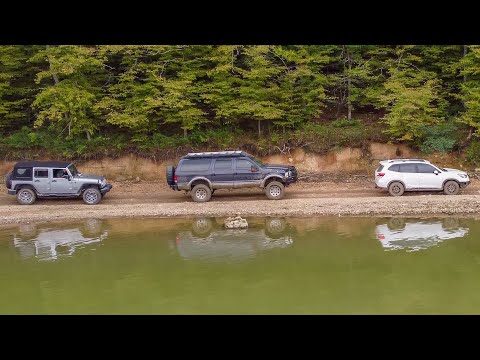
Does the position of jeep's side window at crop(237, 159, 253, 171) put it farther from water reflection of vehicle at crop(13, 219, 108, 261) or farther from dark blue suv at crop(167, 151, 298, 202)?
water reflection of vehicle at crop(13, 219, 108, 261)

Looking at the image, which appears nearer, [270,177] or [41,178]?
[270,177]

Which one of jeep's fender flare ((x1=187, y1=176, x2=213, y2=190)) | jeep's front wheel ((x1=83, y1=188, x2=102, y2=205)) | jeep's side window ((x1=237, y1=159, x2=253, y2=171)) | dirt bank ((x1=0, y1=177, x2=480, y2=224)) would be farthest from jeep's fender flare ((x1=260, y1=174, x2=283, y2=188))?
jeep's front wheel ((x1=83, y1=188, x2=102, y2=205))

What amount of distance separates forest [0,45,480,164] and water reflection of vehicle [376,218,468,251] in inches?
289

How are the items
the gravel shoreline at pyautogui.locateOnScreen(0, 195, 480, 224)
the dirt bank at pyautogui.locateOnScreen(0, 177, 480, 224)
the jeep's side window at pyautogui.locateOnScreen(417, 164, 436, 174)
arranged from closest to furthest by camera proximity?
1. the gravel shoreline at pyautogui.locateOnScreen(0, 195, 480, 224)
2. the dirt bank at pyautogui.locateOnScreen(0, 177, 480, 224)
3. the jeep's side window at pyautogui.locateOnScreen(417, 164, 436, 174)

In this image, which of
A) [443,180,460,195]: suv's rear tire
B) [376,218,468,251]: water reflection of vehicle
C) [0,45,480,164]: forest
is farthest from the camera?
[0,45,480,164]: forest

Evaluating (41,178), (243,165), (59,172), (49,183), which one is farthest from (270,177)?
(41,178)

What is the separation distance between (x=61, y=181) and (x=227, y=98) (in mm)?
9029

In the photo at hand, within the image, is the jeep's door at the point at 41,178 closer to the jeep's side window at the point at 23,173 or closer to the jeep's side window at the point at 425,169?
the jeep's side window at the point at 23,173

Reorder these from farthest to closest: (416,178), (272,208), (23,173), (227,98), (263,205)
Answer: (227,98)
(23,173)
(416,178)
(263,205)
(272,208)

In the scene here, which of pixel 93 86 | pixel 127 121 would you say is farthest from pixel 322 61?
pixel 93 86

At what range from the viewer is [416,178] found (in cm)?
1759

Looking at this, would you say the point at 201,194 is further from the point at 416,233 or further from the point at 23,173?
the point at 416,233

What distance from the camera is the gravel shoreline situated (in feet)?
52.1

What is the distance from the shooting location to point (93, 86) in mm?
23141
